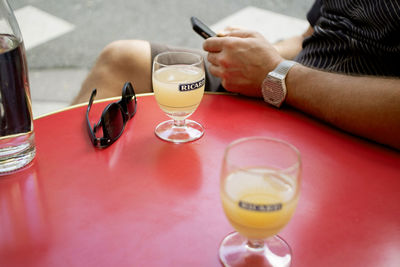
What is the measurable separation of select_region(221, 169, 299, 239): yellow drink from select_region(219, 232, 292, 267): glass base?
0.07 m

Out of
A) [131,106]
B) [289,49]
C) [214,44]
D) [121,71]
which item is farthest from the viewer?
[289,49]

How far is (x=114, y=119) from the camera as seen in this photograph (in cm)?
107

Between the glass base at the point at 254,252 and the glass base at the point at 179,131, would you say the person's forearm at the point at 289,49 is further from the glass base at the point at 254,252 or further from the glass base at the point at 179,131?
the glass base at the point at 254,252

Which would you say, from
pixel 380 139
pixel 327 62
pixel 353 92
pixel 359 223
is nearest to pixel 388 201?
pixel 359 223

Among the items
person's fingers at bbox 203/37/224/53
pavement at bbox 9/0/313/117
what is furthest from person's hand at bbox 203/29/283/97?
pavement at bbox 9/0/313/117

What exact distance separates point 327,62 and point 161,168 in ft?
2.12

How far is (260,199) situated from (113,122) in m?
0.50

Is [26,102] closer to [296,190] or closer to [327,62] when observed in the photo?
[296,190]

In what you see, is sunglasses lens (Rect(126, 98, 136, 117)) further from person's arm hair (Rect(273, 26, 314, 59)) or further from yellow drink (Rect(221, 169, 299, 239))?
person's arm hair (Rect(273, 26, 314, 59))

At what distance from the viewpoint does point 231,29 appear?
1407 millimetres

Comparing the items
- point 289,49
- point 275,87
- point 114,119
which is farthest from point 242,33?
point 114,119

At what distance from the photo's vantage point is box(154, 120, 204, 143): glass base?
1.06 meters

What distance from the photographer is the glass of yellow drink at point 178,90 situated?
3.41ft

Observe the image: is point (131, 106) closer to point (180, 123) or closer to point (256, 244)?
point (180, 123)
